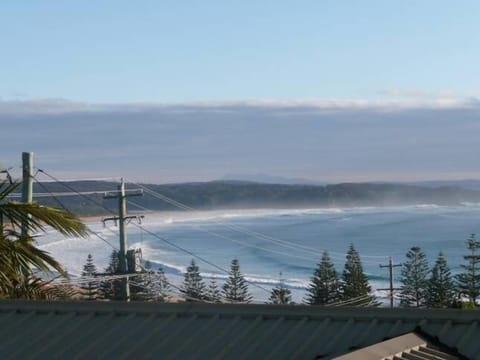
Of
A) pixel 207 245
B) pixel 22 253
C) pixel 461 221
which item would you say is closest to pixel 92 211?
pixel 207 245

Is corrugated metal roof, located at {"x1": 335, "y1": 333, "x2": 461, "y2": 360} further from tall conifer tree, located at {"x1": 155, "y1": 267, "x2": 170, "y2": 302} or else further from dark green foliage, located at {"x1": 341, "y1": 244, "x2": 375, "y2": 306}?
dark green foliage, located at {"x1": 341, "y1": 244, "x2": 375, "y2": 306}

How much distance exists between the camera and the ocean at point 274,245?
179 feet

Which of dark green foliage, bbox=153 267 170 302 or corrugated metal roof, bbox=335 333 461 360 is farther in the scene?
dark green foliage, bbox=153 267 170 302

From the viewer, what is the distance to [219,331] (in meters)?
6.25

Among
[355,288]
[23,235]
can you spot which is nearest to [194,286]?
[355,288]

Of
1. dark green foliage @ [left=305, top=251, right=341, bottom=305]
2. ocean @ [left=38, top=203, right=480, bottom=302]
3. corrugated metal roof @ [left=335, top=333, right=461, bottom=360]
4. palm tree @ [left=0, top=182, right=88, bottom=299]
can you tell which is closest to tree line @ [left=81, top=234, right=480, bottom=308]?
dark green foliage @ [left=305, top=251, right=341, bottom=305]

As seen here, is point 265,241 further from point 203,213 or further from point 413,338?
point 413,338

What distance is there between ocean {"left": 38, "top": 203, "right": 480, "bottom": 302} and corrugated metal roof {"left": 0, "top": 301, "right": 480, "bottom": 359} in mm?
32435

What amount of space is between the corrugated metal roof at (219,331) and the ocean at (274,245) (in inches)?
1277

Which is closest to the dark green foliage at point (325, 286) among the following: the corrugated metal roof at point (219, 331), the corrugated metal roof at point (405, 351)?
the corrugated metal roof at point (219, 331)

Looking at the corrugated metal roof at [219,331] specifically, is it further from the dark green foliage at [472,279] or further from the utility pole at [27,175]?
the dark green foliage at [472,279]

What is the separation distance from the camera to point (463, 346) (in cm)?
568

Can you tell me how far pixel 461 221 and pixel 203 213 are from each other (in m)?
39.0

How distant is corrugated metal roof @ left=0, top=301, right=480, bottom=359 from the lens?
584cm
